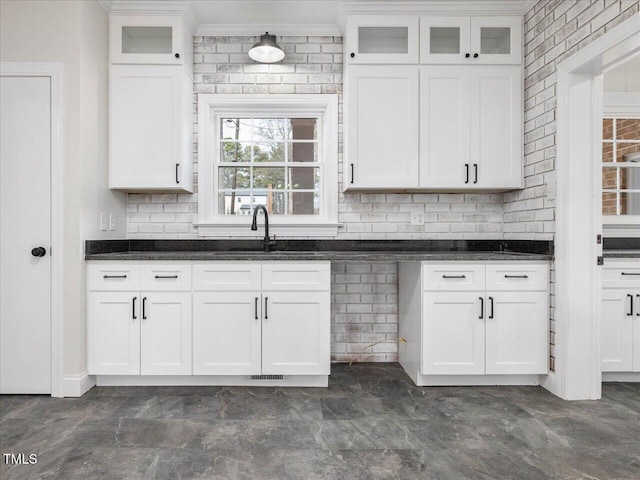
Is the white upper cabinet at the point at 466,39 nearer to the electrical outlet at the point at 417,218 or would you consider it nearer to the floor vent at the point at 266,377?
the electrical outlet at the point at 417,218

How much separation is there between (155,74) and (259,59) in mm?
798

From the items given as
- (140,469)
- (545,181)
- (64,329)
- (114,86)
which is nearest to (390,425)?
(140,469)

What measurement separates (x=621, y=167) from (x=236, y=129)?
3.58 metres

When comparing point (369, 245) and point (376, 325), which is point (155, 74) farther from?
point (376, 325)

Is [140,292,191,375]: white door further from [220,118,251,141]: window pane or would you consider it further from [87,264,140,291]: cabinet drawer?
[220,118,251,141]: window pane

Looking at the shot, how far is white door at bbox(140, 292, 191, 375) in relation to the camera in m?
2.64

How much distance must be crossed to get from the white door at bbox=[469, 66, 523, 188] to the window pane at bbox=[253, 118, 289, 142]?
153 cm

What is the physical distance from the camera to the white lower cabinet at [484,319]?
2.65 m

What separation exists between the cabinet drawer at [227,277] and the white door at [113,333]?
17.3 inches

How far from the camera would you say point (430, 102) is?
293 cm

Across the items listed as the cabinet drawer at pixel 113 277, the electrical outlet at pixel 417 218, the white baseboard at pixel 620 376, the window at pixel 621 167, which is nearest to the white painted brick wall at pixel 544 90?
the white baseboard at pixel 620 376

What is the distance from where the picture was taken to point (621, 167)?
3639 mm

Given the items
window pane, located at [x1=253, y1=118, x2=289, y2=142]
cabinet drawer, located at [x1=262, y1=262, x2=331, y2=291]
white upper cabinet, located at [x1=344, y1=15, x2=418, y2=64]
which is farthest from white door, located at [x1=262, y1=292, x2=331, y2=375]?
white upper cabinet, located at [x1=344, y1=15, x2=418, y2=64]

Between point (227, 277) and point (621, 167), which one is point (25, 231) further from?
point (621, 167)
